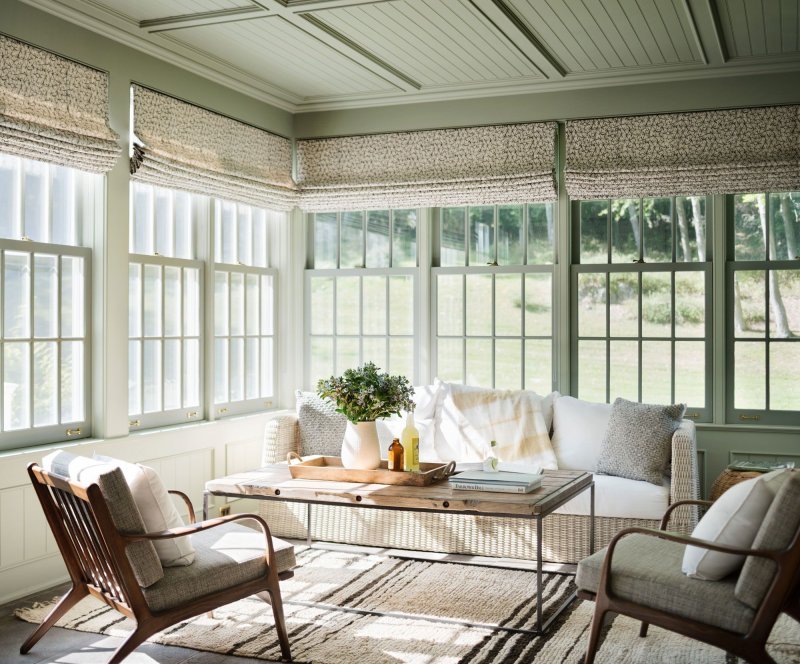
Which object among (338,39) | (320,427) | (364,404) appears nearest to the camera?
(364,404)

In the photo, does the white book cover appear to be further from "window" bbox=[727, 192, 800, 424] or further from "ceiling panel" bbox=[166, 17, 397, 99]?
"ceiling panel" bbox=[166, 17, 397, 99]

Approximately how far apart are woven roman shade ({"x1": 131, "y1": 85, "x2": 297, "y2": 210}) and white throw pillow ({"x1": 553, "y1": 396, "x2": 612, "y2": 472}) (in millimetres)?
2535

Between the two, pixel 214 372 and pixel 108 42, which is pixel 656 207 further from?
pixel 108 42

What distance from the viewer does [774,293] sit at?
5.54 meters

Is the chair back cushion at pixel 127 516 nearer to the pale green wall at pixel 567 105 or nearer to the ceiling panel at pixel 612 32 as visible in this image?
the ceiling panel at pixel 612 32

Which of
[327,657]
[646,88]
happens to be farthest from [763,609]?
[646,88]

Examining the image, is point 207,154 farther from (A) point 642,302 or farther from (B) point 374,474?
(A) point 642,302

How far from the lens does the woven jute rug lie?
353cm

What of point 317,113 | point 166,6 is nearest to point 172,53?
point 166,6

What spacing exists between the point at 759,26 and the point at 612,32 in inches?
30.4

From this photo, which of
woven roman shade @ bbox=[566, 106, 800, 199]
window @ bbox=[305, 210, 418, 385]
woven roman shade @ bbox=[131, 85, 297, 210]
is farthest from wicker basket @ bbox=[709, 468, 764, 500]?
woven roman shade @ bbox=[131, 85, 297, 210]

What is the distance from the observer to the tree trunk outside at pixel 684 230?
571cm

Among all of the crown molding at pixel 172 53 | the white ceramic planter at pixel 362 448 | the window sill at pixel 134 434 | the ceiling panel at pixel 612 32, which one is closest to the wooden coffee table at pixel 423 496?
the white ceramic planter at pixel 362 448

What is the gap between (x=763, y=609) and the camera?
9.30 feet
